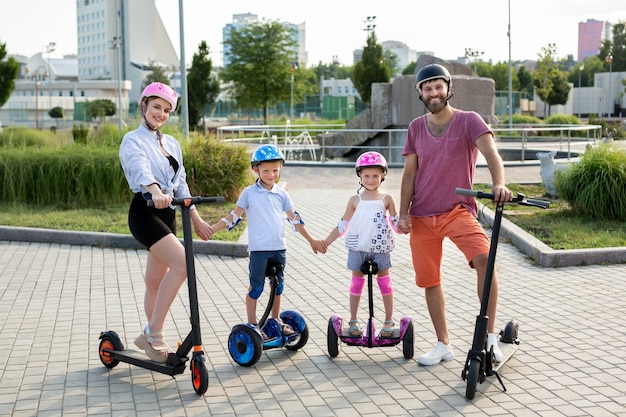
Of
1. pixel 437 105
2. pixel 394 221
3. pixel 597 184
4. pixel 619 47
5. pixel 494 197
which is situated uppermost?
pixel 619 47

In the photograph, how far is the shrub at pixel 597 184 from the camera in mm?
10719

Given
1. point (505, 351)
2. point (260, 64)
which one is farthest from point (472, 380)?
point (260, 64)

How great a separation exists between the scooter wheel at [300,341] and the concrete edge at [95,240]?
12.1 ft

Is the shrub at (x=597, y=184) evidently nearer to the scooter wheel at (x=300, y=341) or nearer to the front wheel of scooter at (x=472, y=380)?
the scooter wheel at (x=300, y=341)

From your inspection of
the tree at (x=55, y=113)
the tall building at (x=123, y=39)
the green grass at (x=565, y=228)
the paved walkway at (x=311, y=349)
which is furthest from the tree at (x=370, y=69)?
the tall building at (x=123, y=39)

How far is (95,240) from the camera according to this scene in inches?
404

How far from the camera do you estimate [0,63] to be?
4359 cm

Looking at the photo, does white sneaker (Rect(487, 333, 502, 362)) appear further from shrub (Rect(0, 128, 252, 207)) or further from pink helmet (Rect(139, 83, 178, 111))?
shrub (Rect(0, 128, 252, 207))

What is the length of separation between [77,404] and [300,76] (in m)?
47.1

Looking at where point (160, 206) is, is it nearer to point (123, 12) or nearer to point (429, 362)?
point (429, 362)

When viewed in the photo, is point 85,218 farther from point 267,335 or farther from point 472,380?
point 472,380

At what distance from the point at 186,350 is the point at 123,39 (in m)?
123

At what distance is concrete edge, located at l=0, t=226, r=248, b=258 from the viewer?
30.9ft

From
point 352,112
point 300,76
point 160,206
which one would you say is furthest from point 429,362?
point 352,112
